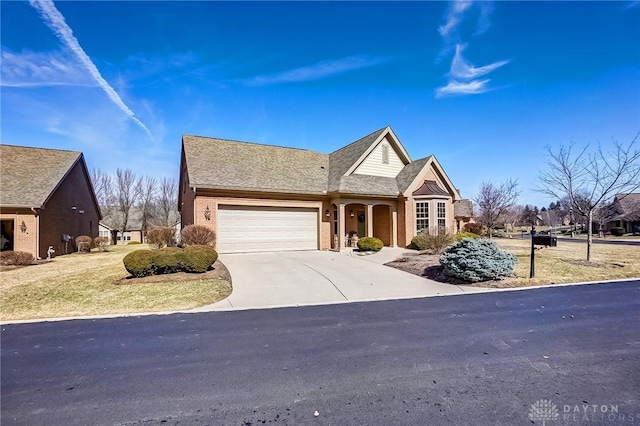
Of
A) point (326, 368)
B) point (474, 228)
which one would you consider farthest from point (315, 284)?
point (474, 228)

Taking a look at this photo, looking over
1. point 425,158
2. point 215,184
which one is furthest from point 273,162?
point 425,158

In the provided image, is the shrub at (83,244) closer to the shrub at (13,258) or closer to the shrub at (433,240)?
the shrub at (13,258)

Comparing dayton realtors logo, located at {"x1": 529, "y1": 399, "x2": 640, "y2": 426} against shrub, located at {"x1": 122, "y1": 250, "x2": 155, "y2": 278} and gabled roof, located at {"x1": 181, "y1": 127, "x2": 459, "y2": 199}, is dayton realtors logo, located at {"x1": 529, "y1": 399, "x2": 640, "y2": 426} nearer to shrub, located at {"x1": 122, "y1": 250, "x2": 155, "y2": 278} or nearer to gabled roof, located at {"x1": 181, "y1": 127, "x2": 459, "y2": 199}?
shrub, located at {"x1": 122, "y1": 250, "x2": 155, "y2": 278}

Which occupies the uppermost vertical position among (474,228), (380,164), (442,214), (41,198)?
(380,164)

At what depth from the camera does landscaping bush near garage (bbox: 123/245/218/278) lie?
1071 centimetres

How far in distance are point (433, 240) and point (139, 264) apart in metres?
13.7

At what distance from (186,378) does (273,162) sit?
59.1 ft

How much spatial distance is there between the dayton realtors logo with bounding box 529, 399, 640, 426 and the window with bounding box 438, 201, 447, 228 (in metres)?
17.4

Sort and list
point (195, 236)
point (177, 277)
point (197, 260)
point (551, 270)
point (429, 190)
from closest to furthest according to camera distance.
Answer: point (177, 277) → point (197, 260) → point (551, 270) → point (195, 236) → point (429, 190)

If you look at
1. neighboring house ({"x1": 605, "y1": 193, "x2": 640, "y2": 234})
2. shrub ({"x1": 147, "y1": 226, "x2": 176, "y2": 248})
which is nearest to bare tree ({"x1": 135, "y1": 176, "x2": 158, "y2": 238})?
shrub ({"x1": 147, "y1": 226, "x2": 176, "y2": 248})

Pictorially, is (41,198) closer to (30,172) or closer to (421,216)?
(30,172)

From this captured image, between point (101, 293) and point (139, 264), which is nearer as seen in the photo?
point (101, 293)

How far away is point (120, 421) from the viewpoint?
131 inches

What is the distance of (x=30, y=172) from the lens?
20.9m
